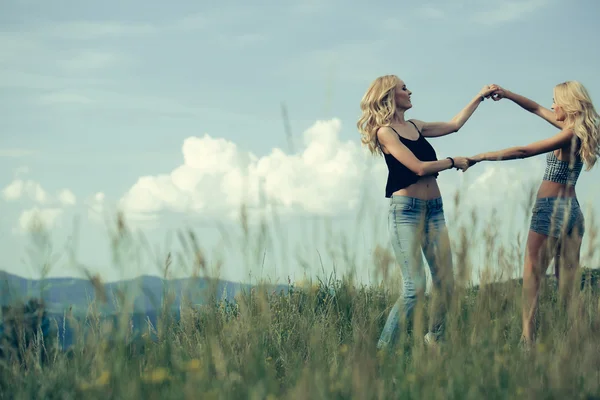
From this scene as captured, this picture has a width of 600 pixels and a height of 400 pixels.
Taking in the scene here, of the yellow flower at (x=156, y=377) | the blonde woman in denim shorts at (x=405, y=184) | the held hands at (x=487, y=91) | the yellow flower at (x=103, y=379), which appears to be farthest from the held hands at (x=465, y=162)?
the yellow flower at (x=103, y=379)

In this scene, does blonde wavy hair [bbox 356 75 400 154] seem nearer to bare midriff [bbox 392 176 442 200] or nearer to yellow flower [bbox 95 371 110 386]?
bare midriff [bbox 392 176 442 200]

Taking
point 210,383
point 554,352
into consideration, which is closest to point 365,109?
point 554,352

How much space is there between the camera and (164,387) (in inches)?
104

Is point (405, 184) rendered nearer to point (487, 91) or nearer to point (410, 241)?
point (410, 241)

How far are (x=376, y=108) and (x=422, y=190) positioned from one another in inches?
24.1

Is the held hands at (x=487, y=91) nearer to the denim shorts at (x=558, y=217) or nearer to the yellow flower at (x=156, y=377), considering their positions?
the denim shorts at (x=558, y=217)

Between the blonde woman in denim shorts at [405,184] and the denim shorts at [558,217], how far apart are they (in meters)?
0.61

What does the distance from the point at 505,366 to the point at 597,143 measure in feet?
6.46

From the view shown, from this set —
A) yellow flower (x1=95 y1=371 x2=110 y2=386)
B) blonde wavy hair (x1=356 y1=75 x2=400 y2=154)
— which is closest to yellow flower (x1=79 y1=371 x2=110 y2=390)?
yellow flower (x1=95 y1=371 x2=110 y2=386)

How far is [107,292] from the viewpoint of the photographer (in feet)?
9.37

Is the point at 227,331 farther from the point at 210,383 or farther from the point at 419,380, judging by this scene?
the point at 419,380

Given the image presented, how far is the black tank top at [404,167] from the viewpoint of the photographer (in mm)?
3812

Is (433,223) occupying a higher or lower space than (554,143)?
lower

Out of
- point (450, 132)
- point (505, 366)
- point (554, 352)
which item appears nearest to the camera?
point (505, 366)
